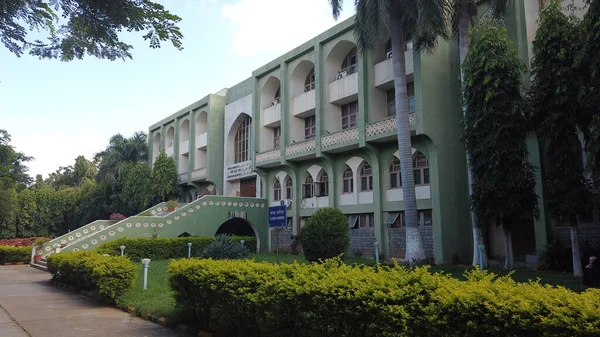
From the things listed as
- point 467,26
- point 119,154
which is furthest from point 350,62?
point 119,154

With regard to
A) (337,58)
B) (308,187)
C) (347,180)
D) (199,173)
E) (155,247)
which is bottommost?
(155,247)

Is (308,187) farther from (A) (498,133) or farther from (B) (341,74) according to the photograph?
(A) (498,133)

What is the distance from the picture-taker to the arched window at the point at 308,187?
91.7ft

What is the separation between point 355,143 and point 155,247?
40.3 ft

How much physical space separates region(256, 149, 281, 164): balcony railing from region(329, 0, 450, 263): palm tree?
1091 cm

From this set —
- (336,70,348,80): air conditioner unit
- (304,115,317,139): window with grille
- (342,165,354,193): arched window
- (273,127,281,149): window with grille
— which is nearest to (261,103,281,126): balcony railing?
(273,127,281,149): window with grille

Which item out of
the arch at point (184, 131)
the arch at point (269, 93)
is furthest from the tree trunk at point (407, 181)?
the arch at point (184, 131)

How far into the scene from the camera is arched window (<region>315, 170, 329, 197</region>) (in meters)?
27.0

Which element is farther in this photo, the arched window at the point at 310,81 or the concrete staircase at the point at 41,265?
the arched window at the point at 310,81

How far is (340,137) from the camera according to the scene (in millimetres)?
24188

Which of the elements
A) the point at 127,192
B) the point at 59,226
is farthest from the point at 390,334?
the point at 59,226

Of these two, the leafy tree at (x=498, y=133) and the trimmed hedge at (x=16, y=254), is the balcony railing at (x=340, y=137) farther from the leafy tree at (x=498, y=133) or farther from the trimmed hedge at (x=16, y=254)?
the trimmed hedge at (x=16, y=254)

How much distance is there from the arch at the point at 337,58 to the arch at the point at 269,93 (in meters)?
5.84

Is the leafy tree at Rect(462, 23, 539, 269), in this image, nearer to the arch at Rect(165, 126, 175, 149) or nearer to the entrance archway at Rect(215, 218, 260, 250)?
the entrance archway at Rect(215, 218, 260, 250)
